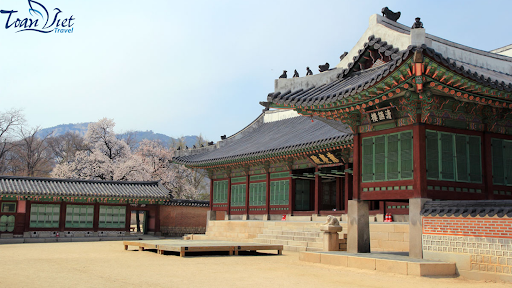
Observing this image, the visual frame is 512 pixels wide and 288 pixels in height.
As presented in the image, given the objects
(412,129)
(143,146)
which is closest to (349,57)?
(412,129)

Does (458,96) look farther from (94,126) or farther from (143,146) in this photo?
(143,146)

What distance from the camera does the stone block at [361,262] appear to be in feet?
40.5

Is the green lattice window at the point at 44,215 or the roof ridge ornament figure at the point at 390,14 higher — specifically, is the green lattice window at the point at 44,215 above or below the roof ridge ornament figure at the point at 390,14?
below

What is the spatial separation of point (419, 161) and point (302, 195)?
13971mm

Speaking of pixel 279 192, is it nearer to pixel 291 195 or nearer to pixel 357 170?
pixel 291 195

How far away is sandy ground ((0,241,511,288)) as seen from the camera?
33.4 ft

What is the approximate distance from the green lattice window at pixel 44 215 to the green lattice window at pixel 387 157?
Answer: 23306mm

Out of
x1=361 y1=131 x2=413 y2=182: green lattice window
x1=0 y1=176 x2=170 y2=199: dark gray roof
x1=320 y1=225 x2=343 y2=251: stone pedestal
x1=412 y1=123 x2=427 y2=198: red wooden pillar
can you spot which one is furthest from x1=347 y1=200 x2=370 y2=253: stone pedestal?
x1=0 y1=176 x2=170 y2=199: dark gray roof

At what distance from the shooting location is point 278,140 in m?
28.6

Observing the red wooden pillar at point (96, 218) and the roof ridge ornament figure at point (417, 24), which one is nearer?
the roof ridge ornament figure at point (417, 24)

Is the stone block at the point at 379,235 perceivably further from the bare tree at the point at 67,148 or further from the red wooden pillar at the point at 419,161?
the bare tree at the point at 67,148

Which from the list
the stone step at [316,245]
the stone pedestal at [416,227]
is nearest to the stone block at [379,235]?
the stone step at [316,245]

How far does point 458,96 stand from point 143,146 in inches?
2038

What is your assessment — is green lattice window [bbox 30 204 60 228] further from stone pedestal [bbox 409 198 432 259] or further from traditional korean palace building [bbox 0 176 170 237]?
stone pedestal [bbox 409 198 432 259]
